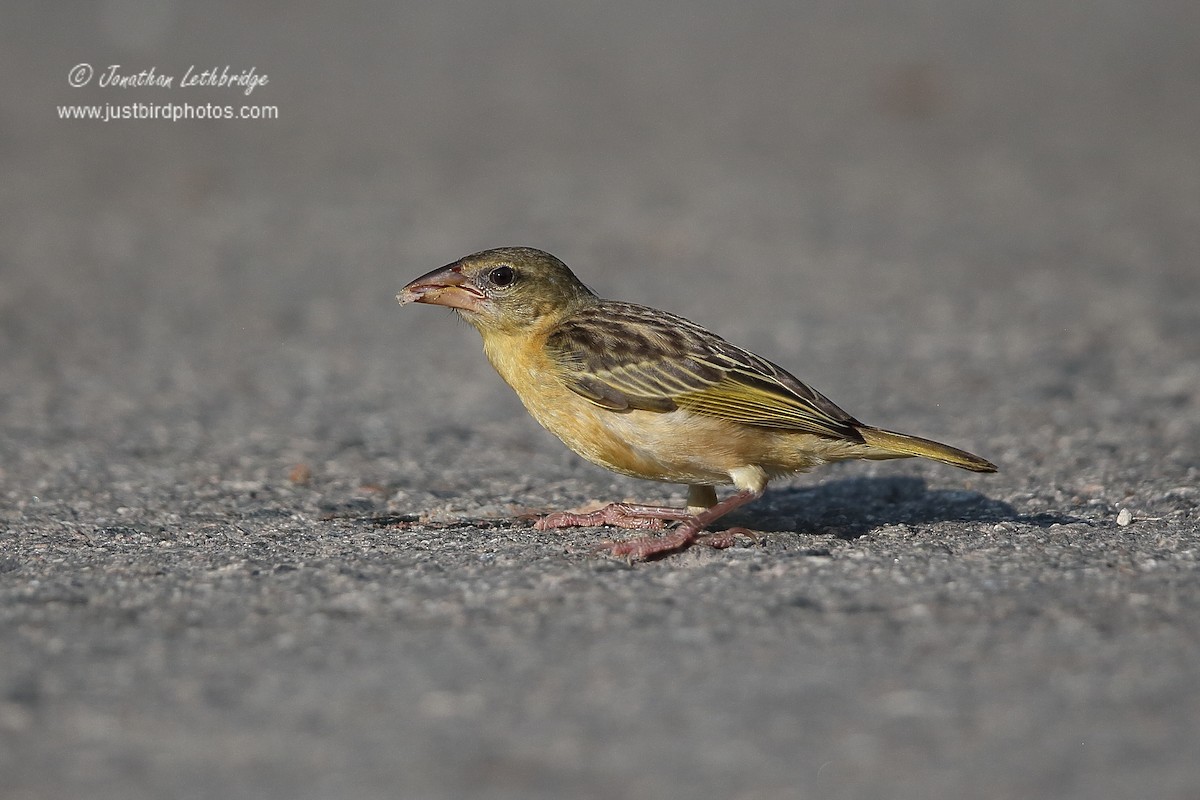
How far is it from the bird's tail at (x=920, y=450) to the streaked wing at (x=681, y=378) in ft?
0.37

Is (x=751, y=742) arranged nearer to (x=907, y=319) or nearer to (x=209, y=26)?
(x=907, y=319)

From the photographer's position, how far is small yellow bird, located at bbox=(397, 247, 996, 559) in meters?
6.27

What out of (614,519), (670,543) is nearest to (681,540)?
(670,543)

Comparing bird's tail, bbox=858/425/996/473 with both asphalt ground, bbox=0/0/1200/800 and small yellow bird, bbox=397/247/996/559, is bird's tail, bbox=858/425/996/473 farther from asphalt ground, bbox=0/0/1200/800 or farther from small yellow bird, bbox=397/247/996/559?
asphalt ground, bbox=0/0/1200/800

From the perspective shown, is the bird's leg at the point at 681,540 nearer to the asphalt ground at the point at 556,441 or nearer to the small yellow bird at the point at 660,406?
the small yellow bird at the point at 660,406

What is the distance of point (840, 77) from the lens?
2167cm

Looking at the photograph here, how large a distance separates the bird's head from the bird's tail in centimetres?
166

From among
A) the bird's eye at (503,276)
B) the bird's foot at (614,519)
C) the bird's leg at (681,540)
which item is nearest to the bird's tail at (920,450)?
the bird's leg at (681,540)

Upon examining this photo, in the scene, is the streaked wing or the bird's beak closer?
the streaked wing

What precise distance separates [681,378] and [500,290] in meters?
1.05

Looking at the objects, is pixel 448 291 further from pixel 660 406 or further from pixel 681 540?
pixel 681 540

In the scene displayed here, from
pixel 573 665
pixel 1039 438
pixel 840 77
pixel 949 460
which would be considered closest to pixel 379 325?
pixel 1039 438

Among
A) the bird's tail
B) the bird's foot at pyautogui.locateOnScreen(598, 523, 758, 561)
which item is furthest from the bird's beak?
the bird's tail

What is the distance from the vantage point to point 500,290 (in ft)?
22.4
